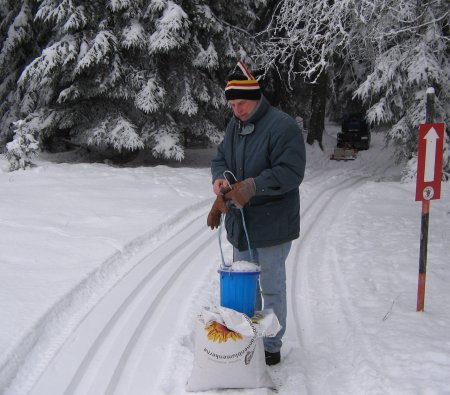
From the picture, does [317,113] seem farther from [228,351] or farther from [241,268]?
[228,351]

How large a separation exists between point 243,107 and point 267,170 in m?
0.49

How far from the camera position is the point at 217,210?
3182mm

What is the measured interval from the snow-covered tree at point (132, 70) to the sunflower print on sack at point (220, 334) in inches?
393

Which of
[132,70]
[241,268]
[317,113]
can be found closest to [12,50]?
[132,70]

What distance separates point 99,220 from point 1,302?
3058 millimetres

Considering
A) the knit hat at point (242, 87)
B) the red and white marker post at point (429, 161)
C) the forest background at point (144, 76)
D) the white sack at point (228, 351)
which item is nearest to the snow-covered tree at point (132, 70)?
the forest background at point (144, 76)

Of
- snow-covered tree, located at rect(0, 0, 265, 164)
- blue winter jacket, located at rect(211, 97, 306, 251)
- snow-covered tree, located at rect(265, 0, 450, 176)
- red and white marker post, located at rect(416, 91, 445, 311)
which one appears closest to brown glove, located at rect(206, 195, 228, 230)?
blue winter jacket, located at rect(211, 97, 306, 251)

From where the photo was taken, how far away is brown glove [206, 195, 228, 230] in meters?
3.08

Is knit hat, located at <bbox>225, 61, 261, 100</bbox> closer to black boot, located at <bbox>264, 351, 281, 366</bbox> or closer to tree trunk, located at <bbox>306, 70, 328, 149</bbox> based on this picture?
black boot, located at <bbox>264, 351, 281, 366</bbox>

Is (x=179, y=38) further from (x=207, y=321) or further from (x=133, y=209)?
(x=207, y=321)

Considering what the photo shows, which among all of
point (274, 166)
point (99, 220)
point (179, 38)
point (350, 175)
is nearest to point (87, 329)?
point (274, 166)

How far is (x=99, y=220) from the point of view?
7324mm

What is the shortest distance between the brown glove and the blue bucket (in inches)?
14.8

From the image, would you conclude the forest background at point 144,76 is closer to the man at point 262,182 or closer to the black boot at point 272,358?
the man at point 262,182
